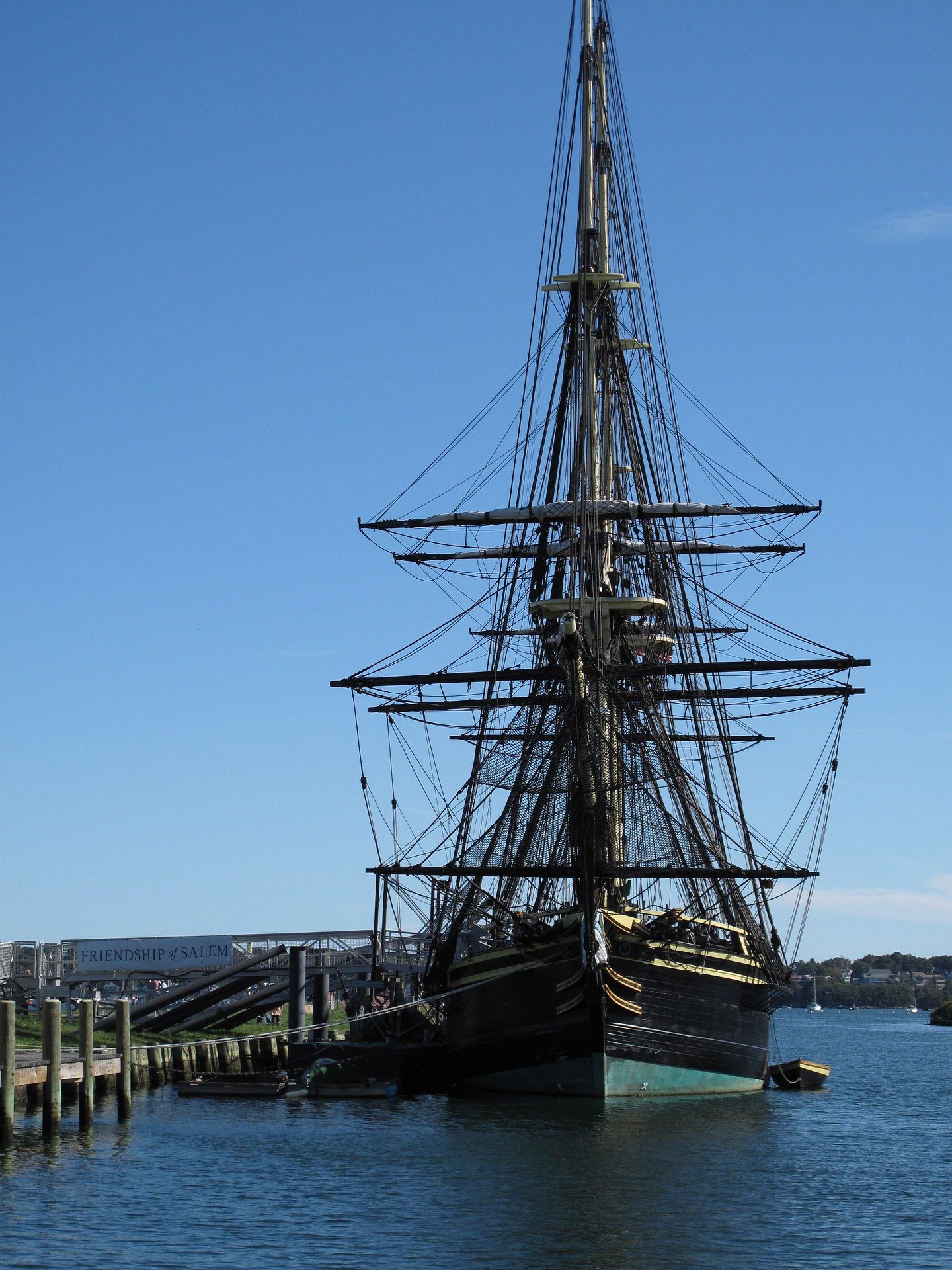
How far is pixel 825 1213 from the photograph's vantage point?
89.8ft

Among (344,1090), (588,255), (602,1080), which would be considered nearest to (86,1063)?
(344,1090)

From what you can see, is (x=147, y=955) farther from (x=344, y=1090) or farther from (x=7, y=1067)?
(x=7, y=1067)

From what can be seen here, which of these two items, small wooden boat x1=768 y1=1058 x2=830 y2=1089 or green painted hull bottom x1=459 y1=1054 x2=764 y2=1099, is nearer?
green painted hull bottom x1=459 y1=1054 x2=764 y2=1099

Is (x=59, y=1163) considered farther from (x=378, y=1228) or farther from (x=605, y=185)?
(x=605, y=185)

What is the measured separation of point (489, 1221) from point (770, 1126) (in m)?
14.7

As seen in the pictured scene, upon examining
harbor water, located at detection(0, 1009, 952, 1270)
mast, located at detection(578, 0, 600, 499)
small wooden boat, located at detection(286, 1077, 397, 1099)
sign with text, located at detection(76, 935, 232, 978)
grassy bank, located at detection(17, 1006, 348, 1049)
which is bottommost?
harbor water, located at detection(0, 1009, 952, 1270)

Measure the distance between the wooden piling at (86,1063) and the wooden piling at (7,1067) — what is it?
10.4ft

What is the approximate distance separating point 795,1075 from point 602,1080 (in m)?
15.7

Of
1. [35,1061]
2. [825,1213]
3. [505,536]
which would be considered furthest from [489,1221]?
[505,536]

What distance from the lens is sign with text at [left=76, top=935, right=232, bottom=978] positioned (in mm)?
56406

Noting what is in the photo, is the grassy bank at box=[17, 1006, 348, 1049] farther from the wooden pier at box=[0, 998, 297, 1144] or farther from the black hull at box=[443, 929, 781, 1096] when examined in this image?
the black hull at box=[443, 929, 781, 1096]

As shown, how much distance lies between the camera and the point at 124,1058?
35.3 meters

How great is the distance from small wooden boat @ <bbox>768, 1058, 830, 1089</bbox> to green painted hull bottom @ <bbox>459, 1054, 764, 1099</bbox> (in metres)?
10.4

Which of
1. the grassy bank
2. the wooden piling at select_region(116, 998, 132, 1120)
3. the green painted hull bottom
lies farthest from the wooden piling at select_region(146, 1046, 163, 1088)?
the wooden piling at select_region(116, 998, 132, 1120)
